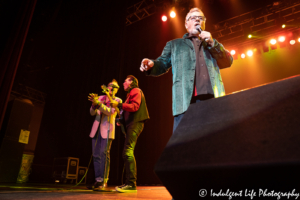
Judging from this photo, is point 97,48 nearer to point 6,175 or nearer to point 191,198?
point 6,175

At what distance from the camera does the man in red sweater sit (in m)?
2.56

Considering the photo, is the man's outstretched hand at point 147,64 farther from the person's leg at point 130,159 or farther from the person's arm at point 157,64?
the person's leg at point 130,159

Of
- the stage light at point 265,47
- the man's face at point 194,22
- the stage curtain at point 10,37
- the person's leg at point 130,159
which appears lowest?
the person's leg at point 130,159

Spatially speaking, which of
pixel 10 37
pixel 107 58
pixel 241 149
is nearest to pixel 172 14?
pixel 107 58

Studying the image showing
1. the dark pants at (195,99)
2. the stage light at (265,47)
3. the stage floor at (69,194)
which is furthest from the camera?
the stage light at (265,47)

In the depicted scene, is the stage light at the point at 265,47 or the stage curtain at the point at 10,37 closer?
the stage curtain at the point at 10,37

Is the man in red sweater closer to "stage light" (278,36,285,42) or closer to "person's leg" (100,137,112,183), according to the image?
"person's leg" (100,137,112,183)

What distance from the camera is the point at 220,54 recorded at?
168 centimetres

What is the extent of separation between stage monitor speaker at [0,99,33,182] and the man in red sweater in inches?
170

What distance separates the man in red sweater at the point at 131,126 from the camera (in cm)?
256

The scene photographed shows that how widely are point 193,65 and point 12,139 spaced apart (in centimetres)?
589

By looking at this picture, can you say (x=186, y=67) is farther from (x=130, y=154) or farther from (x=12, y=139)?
(x=12, y=139)

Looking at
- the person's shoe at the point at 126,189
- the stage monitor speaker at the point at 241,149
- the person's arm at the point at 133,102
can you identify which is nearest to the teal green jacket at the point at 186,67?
the stage monitor speaker at the point at 241,149

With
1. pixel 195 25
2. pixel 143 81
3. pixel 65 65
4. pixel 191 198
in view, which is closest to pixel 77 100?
pixel 65 65
